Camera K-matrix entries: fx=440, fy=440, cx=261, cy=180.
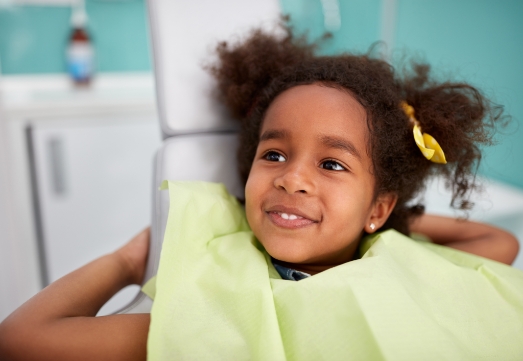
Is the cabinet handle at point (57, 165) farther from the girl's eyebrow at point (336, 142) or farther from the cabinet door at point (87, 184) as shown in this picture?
the girl's eyebrow at point (336, 142)

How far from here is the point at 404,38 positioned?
4.73 feet

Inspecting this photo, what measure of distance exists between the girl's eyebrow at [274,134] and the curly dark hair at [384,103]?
0.09 metres

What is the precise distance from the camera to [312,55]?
3.00 ft

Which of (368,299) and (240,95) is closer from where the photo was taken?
(368,299)

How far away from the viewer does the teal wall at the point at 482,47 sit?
3.53 ft

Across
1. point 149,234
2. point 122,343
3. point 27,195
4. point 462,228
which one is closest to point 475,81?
point 462,228

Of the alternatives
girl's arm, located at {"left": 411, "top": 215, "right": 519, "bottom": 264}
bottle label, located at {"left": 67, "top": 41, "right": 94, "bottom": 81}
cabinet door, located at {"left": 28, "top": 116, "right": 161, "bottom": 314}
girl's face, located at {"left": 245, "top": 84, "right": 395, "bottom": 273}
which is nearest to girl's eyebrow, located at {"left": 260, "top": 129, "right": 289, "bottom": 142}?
girl's face, located at {"left": 245, "top": 84, "right": 395, "bottom": 273}

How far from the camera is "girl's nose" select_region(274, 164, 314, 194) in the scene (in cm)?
64

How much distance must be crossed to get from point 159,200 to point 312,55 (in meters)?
0.43

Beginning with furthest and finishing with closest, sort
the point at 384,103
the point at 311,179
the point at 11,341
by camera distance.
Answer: the point at 384,103
the point at 311,179
the point at 11,341

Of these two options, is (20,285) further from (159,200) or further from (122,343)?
(122,343)

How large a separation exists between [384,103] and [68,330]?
591 millimetres

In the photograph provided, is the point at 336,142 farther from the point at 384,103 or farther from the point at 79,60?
the point at 79,60

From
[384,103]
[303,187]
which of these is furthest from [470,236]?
[303,187]
